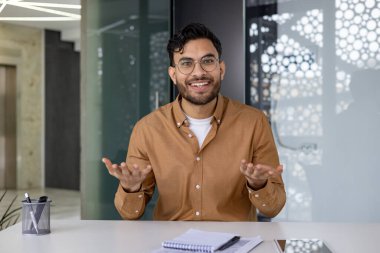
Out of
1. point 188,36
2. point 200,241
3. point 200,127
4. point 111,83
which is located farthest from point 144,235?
point 111,83

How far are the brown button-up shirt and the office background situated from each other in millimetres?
1739

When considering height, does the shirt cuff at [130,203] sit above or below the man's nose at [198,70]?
below

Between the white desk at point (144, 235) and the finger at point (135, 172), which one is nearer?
the white desk at point (144, 235)

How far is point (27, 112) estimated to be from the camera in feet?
27.1

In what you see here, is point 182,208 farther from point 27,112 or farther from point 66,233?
point 27,112

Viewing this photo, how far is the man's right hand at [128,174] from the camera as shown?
194cm

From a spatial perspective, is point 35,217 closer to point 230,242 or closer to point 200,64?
point 230,242

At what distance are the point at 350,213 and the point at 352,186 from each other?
196 millimetres

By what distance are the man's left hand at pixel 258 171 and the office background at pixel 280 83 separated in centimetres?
215

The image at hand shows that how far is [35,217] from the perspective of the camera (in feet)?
6.00

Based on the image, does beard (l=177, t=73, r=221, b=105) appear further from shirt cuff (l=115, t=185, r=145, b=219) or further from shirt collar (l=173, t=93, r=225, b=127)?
shirt cuff (l=115, t=185, r=145, b=219)

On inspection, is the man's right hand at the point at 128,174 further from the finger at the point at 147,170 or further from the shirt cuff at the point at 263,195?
the shirt cuff at the point at 263,195

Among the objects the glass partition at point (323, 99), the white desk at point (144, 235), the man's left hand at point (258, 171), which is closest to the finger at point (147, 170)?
the white desk at point (144, 235)

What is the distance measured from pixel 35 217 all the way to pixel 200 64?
97 centimetres
